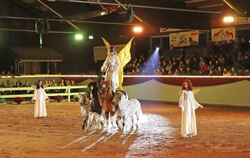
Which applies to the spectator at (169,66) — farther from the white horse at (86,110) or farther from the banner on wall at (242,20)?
the white horse at (86,110)

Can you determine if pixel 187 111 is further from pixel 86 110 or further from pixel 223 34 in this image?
pixel 223 34

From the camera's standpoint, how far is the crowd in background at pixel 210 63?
59.7ft

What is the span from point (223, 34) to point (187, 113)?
11.9 m

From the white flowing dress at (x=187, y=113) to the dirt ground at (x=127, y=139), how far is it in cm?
29

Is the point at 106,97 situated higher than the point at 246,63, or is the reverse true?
the point at 246,63

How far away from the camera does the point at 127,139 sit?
9531 mm

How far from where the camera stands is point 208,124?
1195cm

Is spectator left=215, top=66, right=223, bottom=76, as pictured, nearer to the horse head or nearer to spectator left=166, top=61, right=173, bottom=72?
spectator left=166, top=61, right=173, bottom=72

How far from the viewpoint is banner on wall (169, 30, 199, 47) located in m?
21.7

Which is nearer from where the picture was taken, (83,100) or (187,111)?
(187,111)

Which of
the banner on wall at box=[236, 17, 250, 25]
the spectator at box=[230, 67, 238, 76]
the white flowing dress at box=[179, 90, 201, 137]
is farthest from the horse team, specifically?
the banner on wall at box=[236, 17, 250, 25]

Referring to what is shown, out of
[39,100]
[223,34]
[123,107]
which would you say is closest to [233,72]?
[223,34]

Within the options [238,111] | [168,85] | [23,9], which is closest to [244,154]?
[238,111]

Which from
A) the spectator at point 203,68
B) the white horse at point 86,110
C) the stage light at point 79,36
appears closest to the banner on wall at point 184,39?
the spectator at point 203,68
